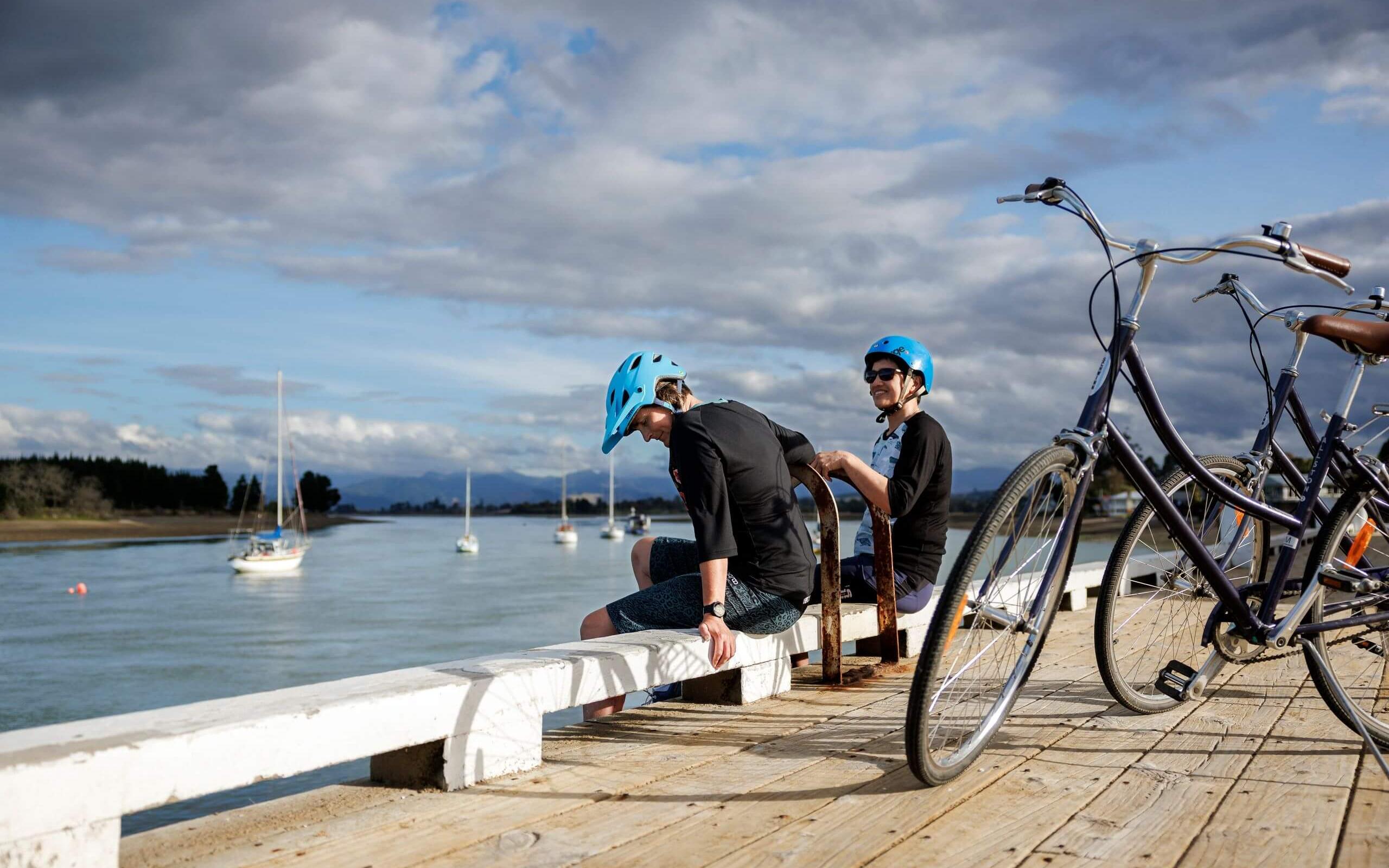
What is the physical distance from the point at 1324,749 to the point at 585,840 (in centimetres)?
237

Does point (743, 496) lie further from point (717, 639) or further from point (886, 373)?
point (886, 373)

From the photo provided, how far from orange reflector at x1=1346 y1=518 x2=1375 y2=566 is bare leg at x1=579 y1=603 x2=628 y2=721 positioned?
252cm

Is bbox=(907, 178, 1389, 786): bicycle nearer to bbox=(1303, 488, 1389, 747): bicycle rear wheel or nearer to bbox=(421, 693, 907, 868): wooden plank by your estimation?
bbox=(421, 693, 907, 868): wooden plank

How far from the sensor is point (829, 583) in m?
4.53

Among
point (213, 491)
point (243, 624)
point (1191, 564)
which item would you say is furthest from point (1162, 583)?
point (213, 491)

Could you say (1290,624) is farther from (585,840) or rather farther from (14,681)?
(14,681)

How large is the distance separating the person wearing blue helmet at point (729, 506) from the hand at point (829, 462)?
16 cm

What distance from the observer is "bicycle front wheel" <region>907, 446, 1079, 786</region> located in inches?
105

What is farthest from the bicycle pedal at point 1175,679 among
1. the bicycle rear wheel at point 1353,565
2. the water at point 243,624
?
the water at point 243,624

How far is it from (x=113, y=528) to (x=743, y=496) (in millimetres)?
122660

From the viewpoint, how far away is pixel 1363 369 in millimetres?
3514

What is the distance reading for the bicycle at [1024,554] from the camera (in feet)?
8.86

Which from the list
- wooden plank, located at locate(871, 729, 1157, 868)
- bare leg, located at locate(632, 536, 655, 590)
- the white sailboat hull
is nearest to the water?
the white sailboat hull

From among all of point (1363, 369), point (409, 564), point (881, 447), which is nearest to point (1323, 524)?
point (1363, 369)
